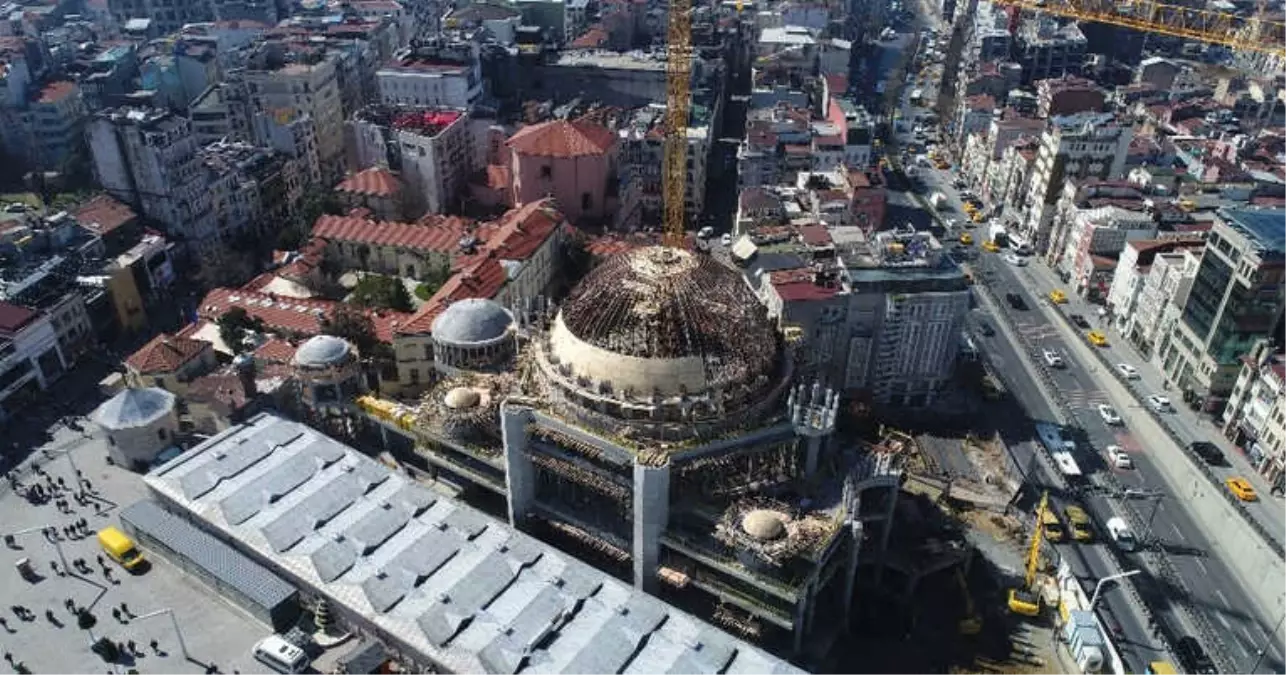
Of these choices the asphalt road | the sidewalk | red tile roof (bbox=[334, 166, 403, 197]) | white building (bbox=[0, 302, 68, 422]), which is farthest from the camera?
red tile roof (bbox=[334, 166, 403, 197])

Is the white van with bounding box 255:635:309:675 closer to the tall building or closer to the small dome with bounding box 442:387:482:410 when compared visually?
the small dome with bounding box 442:387:482:410

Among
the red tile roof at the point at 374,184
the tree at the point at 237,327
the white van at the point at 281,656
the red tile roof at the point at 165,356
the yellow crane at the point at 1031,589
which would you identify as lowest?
the yellow crane at the point at 1031,589

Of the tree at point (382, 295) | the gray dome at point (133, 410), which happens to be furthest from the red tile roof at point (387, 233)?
the gray dome at point (133, 410)

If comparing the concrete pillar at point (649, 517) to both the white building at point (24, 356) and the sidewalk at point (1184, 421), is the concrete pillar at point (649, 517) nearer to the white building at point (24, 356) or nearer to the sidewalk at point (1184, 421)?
the sidewalk at point (1184, 421)

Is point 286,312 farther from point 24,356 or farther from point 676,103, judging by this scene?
point 676,103

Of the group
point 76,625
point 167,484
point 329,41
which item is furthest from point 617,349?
point 329,41

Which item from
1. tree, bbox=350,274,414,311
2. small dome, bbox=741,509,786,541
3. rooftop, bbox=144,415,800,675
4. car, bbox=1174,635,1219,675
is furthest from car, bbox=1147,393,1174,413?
tree, bbox=350,274,414,311

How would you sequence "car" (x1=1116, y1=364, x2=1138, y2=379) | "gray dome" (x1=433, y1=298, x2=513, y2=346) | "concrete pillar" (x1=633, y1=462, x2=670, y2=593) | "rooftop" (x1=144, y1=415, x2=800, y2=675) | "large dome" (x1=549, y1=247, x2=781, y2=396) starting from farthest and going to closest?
"car" (x1=1116, y1=364, x2=1138, y2=379) < "gray dome" (x1=433, y1=298, x2=513, y2=346) < "large dome" (x1=549, y1=247, x2=781, y2=396) < "concrete pillar" (x1=633, y1=462, x2=670, y2=593) < "rooftop" (x1=144, y1=415, x2=800, y2=675)

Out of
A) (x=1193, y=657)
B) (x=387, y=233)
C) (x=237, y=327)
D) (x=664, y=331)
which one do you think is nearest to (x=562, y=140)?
(x=387, y=233)
